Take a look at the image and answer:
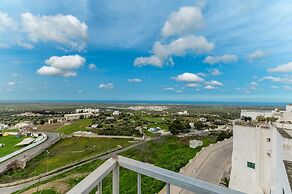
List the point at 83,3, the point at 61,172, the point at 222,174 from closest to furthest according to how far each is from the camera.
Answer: the point at 83,3, the point at 222,174, the point at 61,172

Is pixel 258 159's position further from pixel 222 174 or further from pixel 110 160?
pixel 110 160

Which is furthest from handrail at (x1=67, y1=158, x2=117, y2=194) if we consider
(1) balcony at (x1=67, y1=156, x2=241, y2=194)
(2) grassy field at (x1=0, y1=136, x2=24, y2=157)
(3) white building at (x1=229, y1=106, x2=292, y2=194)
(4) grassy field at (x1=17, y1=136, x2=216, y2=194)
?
(2) grassy field at (x1=0, y1=136, x2=24, y2=157)

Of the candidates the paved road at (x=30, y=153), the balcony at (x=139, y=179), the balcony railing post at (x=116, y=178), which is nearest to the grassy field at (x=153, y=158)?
the paved road at (x=30, y=153)

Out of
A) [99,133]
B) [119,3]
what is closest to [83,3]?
[119,3]

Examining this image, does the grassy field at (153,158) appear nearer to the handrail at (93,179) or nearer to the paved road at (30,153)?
the paved road at (30,153)

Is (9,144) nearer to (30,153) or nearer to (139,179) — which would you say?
(30,153)

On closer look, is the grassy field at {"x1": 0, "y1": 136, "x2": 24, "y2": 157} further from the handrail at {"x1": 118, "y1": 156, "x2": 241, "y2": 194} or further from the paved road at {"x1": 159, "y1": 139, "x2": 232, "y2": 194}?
the handrail at {"x1": 118, "y1": 156, "x2": 241, "y2": 194}
